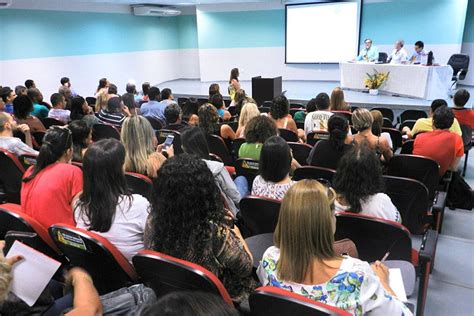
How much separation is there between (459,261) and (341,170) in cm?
146

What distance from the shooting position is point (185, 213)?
5.33ft

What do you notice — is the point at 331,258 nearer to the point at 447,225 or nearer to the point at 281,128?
the point at 447,225

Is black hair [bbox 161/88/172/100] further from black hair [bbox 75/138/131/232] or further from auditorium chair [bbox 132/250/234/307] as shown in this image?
auditorium chair [bbox 132/250/234/307]

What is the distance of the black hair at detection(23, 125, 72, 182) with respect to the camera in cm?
231

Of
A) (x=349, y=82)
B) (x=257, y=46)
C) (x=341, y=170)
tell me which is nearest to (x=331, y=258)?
(x=341, y=170)

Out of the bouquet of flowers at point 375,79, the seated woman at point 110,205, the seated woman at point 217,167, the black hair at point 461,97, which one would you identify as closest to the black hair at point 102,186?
the seated woman at point 110,205

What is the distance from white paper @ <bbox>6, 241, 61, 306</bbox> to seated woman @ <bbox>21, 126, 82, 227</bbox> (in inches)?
24.3

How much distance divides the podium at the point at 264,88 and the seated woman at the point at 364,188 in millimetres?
6389

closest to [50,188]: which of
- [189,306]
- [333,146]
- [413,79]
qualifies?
[189,306]

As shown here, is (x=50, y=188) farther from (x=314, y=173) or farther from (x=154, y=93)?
(x=154, y=93)

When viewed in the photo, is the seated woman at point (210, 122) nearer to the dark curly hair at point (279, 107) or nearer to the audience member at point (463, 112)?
the dark curly hair at point (279, 107)

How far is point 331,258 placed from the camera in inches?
54.2

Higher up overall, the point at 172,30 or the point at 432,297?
the point at 172,30

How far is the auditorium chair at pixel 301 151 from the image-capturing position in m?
3.80
